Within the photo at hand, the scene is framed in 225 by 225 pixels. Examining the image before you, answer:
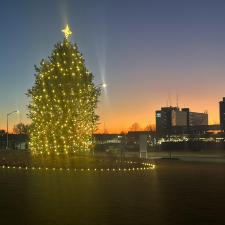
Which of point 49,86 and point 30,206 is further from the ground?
point 49,86

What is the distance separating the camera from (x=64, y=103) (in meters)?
39.2

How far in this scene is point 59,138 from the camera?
39594 millimetres

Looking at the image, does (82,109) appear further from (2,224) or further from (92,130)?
(2,224)

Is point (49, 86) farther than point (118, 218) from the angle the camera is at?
Yes

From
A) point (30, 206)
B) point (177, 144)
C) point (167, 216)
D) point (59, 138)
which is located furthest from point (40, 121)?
point (177, 144)

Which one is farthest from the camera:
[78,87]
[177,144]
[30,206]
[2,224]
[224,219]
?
[177,144]

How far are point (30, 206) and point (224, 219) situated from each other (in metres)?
5.99

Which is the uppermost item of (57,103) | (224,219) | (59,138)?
(57,103)

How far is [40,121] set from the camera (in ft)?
133

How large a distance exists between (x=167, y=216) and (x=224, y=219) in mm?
1542

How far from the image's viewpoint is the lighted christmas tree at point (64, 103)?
39.3 m

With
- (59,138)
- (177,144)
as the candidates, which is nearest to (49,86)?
(59,138)

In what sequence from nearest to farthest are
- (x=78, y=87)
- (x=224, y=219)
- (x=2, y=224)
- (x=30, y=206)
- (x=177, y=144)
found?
(x=2, y=224)
(x=224, y=219)
(x=30, y=206)
(x=78, y=87)
(x=177, y=144)

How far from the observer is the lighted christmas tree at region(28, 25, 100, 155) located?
39281mm
